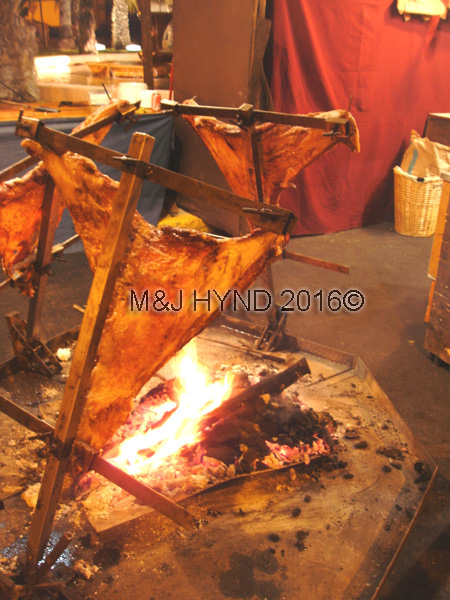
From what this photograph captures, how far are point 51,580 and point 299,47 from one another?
19.3ft

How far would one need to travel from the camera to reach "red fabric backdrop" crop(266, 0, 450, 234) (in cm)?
619

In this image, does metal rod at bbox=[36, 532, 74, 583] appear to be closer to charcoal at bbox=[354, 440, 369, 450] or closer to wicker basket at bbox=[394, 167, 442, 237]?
charcoal at bbox=[354, 440, 369, 450]

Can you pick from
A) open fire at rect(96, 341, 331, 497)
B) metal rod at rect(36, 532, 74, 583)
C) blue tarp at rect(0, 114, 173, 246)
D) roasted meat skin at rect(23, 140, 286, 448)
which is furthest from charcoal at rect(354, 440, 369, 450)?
blue tarp at rect(0, 114, 173, 246)

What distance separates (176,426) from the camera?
3.12 meters

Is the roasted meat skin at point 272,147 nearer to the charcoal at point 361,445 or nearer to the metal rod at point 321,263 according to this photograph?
the metal rod at point 321,263

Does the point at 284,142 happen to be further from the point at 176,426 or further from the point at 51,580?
the point at 51,580

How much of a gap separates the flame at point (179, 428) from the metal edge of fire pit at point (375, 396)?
35cm

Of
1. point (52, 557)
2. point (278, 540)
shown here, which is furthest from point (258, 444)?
point (52, 557)

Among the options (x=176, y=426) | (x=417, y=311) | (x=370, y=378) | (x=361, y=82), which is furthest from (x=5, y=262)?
(x=361, y=82)

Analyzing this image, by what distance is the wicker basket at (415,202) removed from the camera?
23.3ft

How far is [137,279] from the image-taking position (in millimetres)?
2129

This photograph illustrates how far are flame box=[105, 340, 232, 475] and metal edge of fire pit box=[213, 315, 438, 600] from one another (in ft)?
3.10

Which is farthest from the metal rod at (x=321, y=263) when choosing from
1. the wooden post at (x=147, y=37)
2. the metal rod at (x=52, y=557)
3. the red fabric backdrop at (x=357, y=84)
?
the wooden post at (x=147, y=37)

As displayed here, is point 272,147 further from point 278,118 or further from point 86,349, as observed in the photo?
point 86,349
